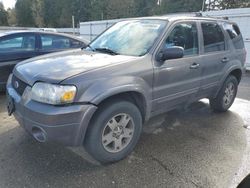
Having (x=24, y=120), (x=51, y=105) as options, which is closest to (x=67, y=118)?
(x=51, y=105)

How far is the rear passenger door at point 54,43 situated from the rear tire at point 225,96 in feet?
11.7

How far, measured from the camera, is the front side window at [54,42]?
5914 mm

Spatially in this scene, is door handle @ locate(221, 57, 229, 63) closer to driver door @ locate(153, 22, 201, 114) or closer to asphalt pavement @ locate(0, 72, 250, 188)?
driver door @ locate(153, 22, 201, 114)

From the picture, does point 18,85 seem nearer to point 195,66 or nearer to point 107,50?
point 107,50

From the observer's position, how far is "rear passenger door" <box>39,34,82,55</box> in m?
5.88

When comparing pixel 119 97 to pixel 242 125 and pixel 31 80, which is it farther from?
pixel 242 125

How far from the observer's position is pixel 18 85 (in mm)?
3150

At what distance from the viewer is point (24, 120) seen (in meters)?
2.84

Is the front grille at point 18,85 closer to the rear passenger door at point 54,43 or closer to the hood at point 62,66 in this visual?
the hood at point 62,66

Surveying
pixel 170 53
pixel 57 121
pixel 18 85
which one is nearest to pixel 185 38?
pixel 170 53

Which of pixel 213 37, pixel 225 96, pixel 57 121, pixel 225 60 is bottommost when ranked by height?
pixel 225 96

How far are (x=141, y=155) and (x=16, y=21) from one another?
60.5m

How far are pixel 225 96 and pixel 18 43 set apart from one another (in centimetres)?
448

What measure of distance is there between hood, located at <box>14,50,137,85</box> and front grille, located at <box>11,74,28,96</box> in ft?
0.19
